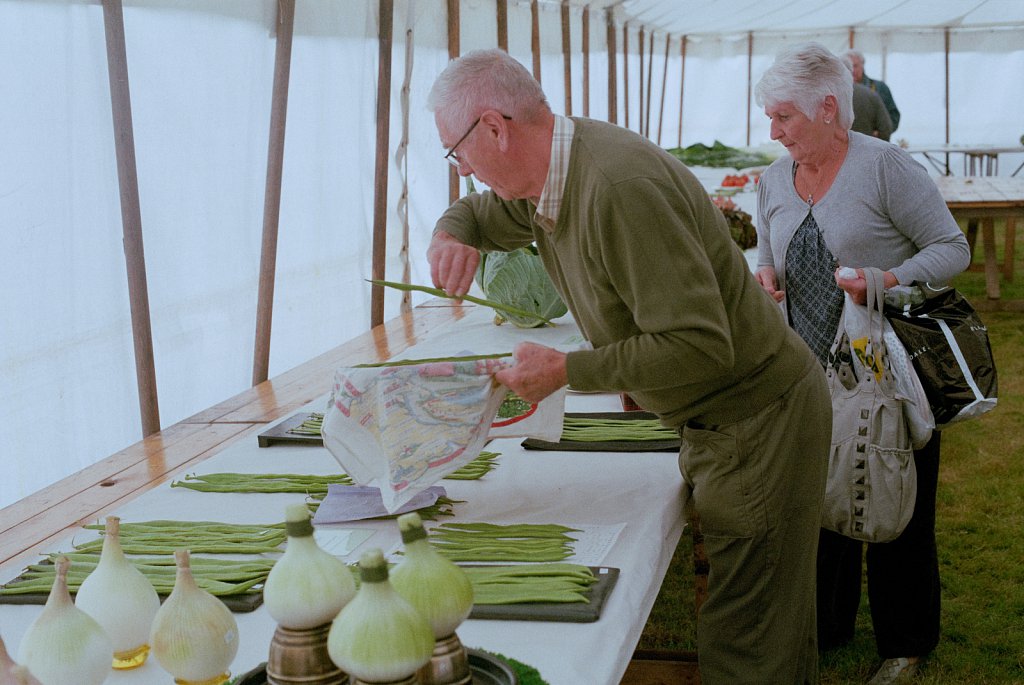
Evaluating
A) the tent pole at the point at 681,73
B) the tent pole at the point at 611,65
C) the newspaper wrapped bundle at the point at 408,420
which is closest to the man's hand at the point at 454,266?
the newspaper wrapped bundle at the point at 408,420

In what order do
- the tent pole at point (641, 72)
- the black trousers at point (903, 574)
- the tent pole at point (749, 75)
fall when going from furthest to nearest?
the tent pole at point (749, 75) < the tent pole at point (641, 72) < the black trousers at point (903, 574)

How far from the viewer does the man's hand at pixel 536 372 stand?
1.85 m

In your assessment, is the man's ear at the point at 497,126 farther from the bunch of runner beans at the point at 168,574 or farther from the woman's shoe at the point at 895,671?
the woman's shoe at the point at 895,671

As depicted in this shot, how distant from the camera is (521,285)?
4.01 m

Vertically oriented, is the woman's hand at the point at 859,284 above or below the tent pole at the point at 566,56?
below

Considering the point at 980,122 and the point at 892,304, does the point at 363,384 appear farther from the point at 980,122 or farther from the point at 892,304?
the point at 980,122

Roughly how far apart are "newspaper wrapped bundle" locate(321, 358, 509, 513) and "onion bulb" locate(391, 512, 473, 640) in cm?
79

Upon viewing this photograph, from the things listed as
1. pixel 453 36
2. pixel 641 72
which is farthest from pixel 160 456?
pixel 641 72

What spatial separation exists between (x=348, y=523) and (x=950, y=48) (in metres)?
14.5

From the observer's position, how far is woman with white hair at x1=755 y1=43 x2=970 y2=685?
2.60m

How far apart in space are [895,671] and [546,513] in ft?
4.60

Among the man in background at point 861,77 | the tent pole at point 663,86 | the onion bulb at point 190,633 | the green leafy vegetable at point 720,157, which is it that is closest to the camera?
the onion bulb at point 190,633

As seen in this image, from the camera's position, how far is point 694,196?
1.84m

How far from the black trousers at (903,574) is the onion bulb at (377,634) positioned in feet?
6.48
